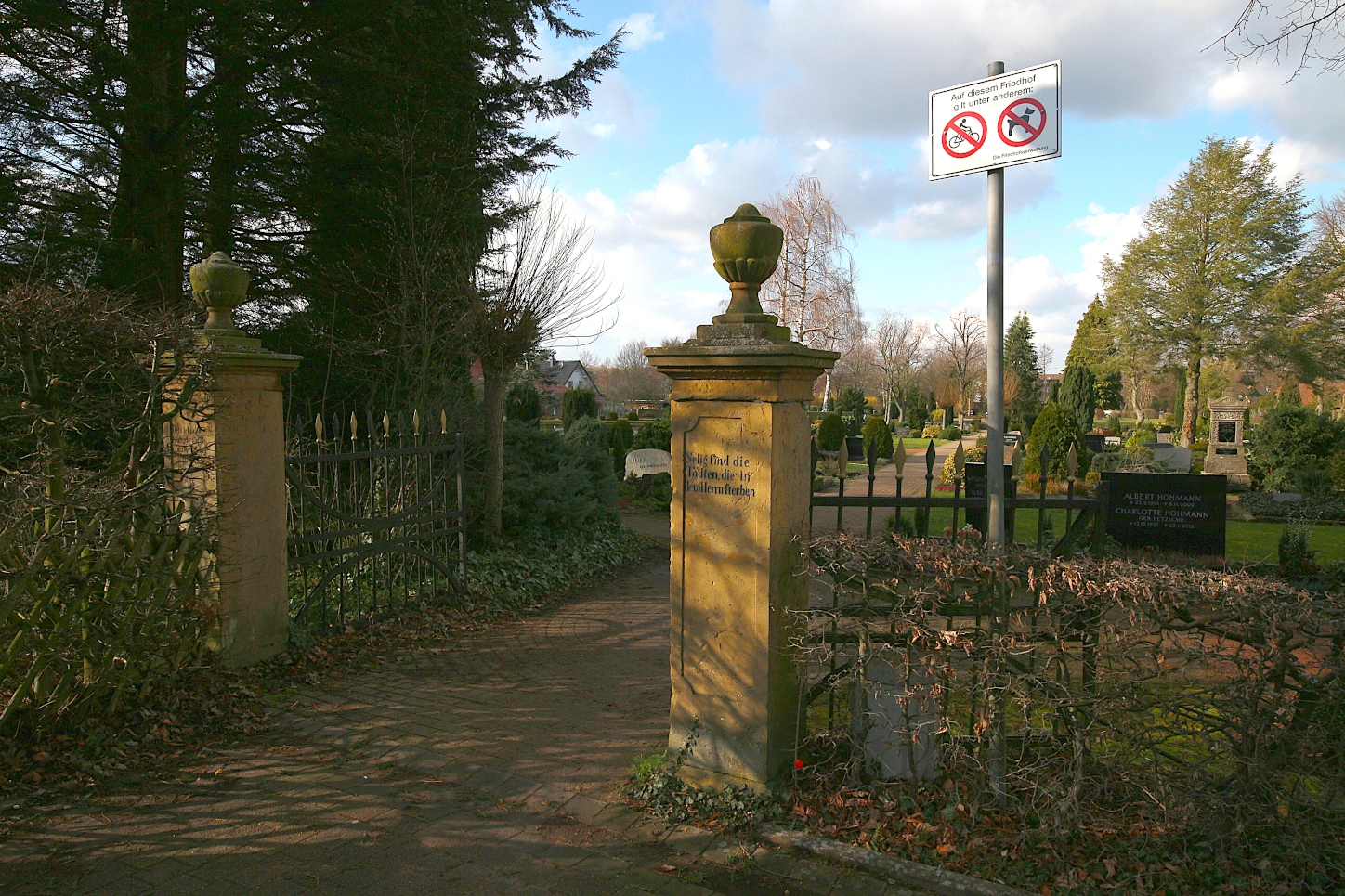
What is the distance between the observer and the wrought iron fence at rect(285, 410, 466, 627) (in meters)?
5.66

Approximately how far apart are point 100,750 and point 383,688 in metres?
1.54

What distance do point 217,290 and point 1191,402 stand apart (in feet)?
103

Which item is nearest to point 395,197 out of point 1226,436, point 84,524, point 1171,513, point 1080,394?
point 84,524

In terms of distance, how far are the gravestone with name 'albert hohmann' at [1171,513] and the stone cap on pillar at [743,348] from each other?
6818 mm

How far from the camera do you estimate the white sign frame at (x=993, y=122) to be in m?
2.96

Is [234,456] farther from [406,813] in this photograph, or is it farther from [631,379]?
[631,379]

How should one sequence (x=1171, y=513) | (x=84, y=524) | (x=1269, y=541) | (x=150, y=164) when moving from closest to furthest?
(x=84, y=524) < (x=150, y=164) < (x=1171, y=513) < (x=1269, y=541)

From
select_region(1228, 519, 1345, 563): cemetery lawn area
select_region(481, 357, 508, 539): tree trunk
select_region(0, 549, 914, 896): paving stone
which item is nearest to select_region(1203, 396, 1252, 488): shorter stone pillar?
select_region(1228, 519, 1345, 563): cemetery lawn area

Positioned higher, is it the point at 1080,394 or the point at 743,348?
the point at 1080,394

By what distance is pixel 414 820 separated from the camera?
134 inches

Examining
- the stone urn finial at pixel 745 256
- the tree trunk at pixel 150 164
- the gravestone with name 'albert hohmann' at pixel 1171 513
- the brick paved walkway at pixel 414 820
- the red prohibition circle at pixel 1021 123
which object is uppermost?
the tree trunk at pixel 150 164

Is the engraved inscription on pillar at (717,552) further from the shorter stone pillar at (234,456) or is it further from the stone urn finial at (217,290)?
the stone urn finial at (217,290)

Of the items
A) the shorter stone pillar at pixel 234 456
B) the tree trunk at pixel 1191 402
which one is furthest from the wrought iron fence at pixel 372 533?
the tree trunk at pixel 1191 402

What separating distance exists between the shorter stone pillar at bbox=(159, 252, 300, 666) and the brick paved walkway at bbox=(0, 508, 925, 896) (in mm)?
652
